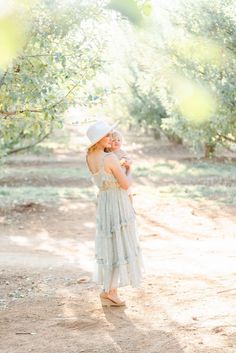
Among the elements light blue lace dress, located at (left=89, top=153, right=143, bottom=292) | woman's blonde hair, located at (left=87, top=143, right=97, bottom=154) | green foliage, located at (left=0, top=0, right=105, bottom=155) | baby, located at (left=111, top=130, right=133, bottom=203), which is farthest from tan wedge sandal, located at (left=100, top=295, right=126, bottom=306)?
green foliage, located at (left=0, top=0, right=105, bottom=155)

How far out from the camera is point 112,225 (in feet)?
20.1

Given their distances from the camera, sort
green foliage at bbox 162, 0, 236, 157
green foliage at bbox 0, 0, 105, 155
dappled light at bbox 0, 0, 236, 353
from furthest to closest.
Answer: green foliage at bbox 162, 0, 236, 157 → green foliage at bbox 0, 0, 105, 155 → dappled light at bbox 0, 0, 236, 353

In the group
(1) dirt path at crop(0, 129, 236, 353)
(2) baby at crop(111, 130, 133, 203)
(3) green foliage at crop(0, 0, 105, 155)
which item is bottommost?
(1) dirt path at crop(0, 129, 236, 353)

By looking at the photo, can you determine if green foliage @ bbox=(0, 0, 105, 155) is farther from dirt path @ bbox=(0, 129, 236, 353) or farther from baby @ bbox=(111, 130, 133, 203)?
dirt path @ bbox=(0, 129, 236, 353)

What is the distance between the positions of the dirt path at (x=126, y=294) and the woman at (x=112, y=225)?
1.30 ft

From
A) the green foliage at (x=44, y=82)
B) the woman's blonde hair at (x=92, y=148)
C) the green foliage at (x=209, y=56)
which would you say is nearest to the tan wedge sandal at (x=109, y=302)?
the woman's blonde hair at (x=92, y=148)

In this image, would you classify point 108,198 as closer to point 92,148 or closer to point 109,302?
point 92,148

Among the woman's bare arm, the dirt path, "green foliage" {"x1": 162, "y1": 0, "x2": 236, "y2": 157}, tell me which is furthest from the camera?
"green foliage" {"x1": 162, "y1": 0, "x2": 236, "y2": 157}

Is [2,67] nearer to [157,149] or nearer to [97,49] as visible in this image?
[97,49]

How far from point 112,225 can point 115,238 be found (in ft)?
0.49

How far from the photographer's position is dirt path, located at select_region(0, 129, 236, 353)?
17.3 ft

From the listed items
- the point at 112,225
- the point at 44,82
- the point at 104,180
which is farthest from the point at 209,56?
the point at 112,225

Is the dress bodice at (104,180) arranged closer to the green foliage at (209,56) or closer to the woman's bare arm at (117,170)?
the woman's bare arm at (117,170)

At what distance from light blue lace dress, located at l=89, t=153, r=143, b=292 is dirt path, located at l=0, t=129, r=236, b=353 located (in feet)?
1.33
